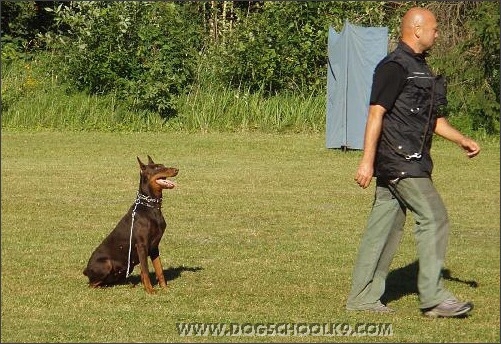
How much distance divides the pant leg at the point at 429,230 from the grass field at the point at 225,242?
0.85ft

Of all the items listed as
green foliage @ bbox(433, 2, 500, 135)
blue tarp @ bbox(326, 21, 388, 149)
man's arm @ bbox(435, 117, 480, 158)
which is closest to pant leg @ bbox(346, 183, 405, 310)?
man's arm @ bbox(435, 117, 480, 158)

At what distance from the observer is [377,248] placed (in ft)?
23.0

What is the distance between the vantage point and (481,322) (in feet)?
22.4

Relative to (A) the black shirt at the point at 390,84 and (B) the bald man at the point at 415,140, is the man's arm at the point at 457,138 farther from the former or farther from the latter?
(A) the black shirt at the point at 390,84

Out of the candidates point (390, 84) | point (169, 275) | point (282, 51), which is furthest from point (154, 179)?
point (282, 51)

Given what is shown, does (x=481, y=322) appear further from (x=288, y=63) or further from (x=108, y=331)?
(x=288, y=63)

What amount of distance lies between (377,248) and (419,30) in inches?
55.6

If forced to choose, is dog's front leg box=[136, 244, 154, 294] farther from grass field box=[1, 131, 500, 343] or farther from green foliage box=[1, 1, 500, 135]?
green foliage box=[1, 1, 500, 135]

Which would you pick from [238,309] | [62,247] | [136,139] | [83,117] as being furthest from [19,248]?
[83,117]

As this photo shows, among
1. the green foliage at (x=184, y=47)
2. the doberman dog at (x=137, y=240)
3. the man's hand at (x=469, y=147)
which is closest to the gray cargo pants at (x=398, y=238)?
the man's hand at (x=469, y=147)

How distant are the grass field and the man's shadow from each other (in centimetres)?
2

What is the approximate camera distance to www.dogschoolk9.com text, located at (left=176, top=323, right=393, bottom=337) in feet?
21.2

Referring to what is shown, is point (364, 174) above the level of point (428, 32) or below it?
below

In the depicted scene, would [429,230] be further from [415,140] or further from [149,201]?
[149,201]
